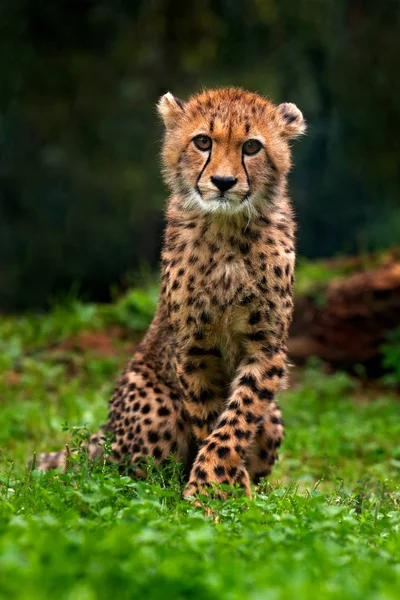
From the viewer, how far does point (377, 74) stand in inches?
410

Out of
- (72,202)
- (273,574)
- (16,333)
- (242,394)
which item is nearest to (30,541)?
(273,574)

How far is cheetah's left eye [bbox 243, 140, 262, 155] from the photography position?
164 inches

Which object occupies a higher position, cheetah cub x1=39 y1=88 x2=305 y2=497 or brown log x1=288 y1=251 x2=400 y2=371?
cheetah cub x1=39 y1=88 x2=305 y2=497

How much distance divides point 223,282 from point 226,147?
0.57 meters

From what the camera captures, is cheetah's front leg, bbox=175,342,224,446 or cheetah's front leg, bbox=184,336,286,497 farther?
cheetah's front leg, bbox=175,342,224,446

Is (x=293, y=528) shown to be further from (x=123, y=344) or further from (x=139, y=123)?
(x=139, y=123)

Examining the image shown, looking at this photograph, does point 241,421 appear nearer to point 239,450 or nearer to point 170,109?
point 239,450

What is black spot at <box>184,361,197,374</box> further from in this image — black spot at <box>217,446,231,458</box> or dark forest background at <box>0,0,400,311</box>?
dark forest background at <box>0,0,400,311</box>

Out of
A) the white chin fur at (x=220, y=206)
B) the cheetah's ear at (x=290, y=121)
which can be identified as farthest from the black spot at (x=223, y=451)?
the cheetah's ear at (x=290, y=121)

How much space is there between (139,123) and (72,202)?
1080 mm

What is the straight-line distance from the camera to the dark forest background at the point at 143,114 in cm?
1008

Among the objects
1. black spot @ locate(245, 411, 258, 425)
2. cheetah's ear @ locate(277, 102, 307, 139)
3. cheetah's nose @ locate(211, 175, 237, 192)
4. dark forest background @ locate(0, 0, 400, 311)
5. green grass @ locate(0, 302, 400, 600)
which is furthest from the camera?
dark forest background @ locate(0, 0, 400, 311)

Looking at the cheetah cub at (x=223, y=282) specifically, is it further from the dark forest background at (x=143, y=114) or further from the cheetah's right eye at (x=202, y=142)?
the dark forest background at (x=143, y=114)

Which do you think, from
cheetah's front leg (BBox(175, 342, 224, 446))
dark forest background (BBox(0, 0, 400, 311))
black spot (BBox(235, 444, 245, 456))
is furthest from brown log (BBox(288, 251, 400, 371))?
black spot (BBox(235, 444, 245, 456))
